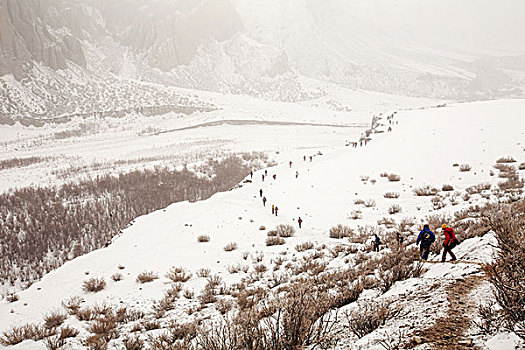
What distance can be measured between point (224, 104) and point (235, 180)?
2469 inches

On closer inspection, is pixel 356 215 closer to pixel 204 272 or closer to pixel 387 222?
pixel 387 222

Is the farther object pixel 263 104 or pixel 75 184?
pixel 263 104

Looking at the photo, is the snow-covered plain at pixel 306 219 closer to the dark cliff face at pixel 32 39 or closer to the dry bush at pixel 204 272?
the dry bush at pixel 204 272

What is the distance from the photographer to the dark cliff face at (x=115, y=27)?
101 m

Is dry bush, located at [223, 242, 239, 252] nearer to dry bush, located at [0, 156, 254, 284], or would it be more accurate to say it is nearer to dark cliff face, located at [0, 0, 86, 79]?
dry bush, located at [0, 156, 254, 284]

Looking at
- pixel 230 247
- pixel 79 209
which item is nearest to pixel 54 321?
pixel 230 247

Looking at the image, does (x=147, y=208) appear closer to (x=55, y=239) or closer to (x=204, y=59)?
(x=55, y=239)

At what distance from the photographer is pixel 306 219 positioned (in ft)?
52.2

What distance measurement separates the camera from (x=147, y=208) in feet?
149

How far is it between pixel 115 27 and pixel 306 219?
7512 inches

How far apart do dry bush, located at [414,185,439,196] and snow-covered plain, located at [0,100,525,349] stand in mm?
610

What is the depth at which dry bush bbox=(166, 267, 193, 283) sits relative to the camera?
8.94 meters

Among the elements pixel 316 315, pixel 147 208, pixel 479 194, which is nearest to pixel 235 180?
pixel 147 208

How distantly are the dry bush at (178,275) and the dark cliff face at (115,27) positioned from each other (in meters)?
118
